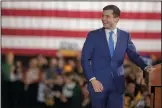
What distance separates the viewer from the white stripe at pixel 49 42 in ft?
8.26

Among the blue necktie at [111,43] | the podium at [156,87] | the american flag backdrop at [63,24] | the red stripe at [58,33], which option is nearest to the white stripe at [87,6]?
the american flag backdrop at [63,24]

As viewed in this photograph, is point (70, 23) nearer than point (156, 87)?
No

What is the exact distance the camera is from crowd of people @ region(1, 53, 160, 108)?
2.46m

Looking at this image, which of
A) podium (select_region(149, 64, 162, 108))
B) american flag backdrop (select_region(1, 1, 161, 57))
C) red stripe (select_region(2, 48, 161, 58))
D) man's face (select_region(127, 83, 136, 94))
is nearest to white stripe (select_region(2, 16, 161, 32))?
american flag backdrop (select_region(1, 1, 161, 57))

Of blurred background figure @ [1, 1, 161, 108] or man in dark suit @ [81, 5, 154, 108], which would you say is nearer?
man in dark suit @ [81, 5, 154, 108]

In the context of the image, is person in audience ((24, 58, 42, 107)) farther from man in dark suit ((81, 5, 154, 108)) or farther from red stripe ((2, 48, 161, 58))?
man in dark suit ((81, 5, 154, 108))

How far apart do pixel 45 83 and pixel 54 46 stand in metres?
0.25

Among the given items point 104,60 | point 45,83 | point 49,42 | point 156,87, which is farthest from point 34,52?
point 156,87

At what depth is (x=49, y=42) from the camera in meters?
2.53

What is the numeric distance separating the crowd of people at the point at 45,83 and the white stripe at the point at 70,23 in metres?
0.20

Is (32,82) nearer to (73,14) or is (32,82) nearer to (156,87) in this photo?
(73,14)

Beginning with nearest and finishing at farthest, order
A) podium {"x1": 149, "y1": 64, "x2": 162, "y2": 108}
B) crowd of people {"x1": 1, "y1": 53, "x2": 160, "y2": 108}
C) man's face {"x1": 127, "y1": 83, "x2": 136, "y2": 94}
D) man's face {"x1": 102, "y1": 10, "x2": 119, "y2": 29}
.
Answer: podium {"x1": 149, "y1": 64, "x2": 162, "y2": 108}, man's face {"x1": 102, "y1": 10, "x2": 119, "y2": 29}, man's face {"x1": 127, "y1": 83, "x2": 136, "y2": 94}, crowd of people {"x1": 1, "y1": 53, "x2": 160, "y2": 108}

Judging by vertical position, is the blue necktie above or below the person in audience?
above

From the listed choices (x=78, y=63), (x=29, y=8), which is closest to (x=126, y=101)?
(x=78, y=63)
